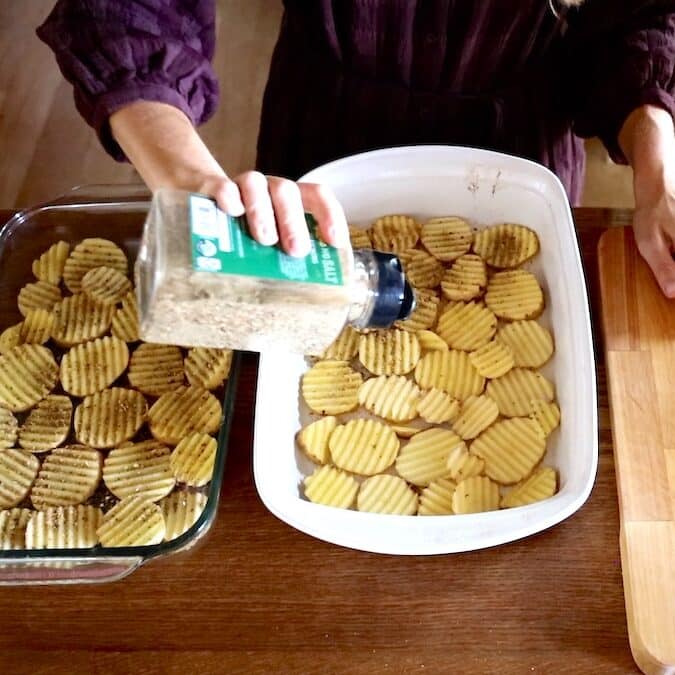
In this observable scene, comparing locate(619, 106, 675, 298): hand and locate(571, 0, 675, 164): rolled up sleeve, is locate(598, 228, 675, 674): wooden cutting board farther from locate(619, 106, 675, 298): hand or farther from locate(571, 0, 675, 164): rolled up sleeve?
locate(571, 0, 675, 164): rolled up sleeve

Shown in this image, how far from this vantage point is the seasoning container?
1.83ft

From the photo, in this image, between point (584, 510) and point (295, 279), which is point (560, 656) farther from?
point (295, 279)

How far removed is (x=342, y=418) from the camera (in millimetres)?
841

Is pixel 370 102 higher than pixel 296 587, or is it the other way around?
pixel 370 102

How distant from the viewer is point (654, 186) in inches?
34.2

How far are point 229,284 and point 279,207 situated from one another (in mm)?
89

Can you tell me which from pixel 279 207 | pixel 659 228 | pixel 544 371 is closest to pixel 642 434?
pixel 544 371

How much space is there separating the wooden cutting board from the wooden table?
24 millimetres

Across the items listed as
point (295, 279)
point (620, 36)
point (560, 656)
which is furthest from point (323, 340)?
point (620, 36)

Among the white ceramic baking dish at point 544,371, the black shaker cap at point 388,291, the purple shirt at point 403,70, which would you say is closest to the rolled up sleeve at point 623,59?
the purple shirt at point 403,70

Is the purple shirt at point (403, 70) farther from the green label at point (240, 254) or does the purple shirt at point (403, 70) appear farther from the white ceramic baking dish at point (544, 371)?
the green label at point (240, 254)

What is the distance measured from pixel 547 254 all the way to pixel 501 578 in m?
0.37

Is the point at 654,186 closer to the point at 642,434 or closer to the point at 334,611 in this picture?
the point at 642,434

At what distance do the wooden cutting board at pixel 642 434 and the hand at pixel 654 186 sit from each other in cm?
2
